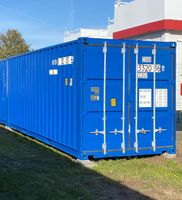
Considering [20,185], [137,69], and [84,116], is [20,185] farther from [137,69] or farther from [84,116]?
[137,69]

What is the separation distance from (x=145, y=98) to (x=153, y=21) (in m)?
16.1

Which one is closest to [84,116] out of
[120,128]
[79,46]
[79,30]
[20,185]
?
[120,128]

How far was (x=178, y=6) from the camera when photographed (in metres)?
24.4

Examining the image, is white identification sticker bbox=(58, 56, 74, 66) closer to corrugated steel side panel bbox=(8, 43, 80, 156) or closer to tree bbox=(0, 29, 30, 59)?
corrugated steel side panel bbox=(8, 43, 80, 156)

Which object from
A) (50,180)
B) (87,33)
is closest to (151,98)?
(50,180)

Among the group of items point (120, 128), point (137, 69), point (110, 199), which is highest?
point (137, 69)

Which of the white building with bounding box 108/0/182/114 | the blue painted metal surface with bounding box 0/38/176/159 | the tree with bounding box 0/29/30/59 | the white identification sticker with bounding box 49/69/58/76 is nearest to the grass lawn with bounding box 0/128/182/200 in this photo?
the blue painted metal surface with bounding box 0/38/176/159

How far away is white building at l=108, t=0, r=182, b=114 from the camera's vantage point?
2420cm

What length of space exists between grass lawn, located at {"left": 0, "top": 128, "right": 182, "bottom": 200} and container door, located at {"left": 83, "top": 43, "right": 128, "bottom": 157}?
Result: 460mm

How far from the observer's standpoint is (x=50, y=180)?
7.79 m

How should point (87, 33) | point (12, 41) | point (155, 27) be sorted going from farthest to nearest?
1. point (12, 41)
2. point (87, 33)
3. point (155, 27)

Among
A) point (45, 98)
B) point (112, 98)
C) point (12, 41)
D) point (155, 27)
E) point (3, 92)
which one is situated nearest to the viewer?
point (112, 98)

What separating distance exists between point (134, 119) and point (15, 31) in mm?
42527

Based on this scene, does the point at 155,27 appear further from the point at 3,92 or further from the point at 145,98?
the point at 145,98
